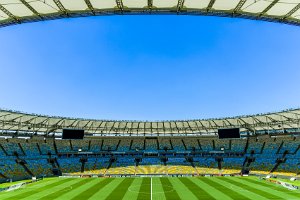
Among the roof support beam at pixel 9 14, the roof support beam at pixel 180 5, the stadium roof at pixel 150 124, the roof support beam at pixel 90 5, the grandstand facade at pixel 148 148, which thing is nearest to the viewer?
the roof support beam at pixel 9 14

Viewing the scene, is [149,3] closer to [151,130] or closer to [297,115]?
[297,115]

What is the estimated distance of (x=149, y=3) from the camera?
1041 centimetres

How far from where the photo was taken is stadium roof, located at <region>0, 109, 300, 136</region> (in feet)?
181

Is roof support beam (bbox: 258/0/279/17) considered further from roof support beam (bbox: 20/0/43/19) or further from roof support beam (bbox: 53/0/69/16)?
roof support beam (bbox: 20/0/43/19)

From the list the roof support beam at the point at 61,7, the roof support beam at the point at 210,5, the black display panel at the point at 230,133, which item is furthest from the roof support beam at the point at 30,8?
the black display panel at the point at 230,133

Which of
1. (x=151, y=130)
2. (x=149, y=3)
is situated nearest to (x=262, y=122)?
(x=151, y=130)

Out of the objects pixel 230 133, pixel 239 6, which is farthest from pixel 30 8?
pixel 230 133

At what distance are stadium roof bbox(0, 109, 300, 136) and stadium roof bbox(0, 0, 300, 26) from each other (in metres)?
43.3

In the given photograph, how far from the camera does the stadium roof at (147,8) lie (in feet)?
32.4

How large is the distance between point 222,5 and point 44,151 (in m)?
68.4

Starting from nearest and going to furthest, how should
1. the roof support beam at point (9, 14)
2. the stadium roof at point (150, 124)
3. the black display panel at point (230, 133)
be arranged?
1. the roof support beam at point (9, 14)
2. the stadium roof at point (150, 124)
3. the black display panel at point (230, 133)

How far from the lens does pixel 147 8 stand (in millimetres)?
10852

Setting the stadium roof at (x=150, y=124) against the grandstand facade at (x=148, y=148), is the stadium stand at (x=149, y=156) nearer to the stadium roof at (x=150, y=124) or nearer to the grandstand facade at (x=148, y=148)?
the grandstand facade at (x=148, y=148)

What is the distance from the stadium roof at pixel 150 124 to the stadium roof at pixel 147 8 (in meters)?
43.3
